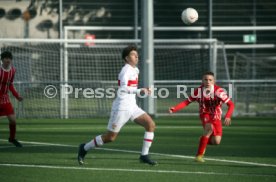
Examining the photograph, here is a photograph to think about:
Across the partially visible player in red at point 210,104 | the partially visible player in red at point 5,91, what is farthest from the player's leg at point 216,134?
the partially visible player in red at point 5,91

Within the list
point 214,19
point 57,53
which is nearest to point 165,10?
point 214,19

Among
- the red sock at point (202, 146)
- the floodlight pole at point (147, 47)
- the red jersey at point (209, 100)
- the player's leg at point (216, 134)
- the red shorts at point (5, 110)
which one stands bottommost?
the red sock at point (202, 146)

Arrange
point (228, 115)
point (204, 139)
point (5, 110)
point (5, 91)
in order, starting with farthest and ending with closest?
point (5, 91) → point (5, 110) → point (204, 139) → point (228, 115)

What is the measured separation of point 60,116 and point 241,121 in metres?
6.18

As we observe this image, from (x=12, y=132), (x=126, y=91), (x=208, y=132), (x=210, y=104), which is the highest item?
(x=126, y=91)

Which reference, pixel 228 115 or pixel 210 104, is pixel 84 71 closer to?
pixel 210 104

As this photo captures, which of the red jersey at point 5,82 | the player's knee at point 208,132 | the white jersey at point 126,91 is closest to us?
the white jersey at point 126,91

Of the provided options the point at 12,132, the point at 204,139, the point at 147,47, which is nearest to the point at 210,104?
the point at 204,139

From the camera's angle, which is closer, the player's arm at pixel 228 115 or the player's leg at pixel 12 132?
the player's arm at pixel 228 115

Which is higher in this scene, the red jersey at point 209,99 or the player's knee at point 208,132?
the red jersey at point 209,99

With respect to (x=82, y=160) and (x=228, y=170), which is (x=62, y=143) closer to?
(x=82, y=160)

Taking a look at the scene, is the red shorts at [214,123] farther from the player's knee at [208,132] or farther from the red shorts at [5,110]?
the red shorts at [5,110]

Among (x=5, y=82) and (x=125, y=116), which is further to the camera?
(x=5, y=82)

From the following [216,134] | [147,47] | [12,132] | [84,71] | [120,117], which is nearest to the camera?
[120,117]
